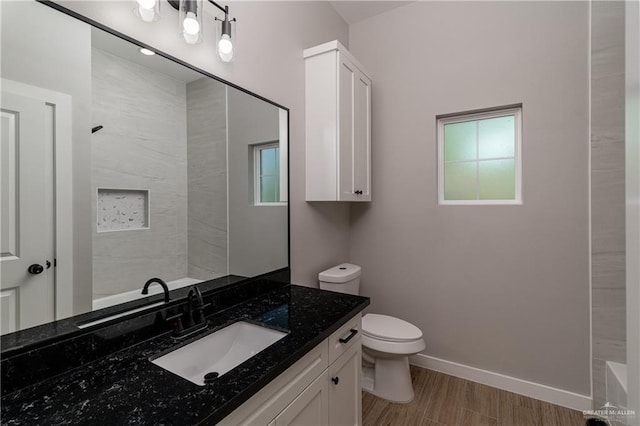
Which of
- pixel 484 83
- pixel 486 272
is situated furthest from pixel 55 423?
pixel 484 83

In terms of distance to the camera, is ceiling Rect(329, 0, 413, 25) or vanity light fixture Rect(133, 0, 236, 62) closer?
vanity light fixture Rect(133, 0, 236, 62)

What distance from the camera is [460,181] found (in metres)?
2.30

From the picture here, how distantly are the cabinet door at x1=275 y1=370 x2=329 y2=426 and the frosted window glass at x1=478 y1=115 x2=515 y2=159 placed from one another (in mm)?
1969

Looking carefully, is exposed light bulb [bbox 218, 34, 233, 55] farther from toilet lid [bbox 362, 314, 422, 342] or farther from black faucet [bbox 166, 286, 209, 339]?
toilet lid [bbox 362, 314, 422, 342]

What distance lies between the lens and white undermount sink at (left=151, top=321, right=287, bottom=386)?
1.04 metres

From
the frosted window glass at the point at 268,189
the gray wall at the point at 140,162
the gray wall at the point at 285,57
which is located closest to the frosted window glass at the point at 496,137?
the gray wall at the point at 285,57

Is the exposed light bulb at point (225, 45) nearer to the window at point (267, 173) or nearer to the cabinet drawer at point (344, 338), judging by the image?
the window at point (267, 173)

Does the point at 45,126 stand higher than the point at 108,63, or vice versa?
the point at 108,63

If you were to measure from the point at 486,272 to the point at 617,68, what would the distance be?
140 cm

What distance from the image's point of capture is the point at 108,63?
102 cm

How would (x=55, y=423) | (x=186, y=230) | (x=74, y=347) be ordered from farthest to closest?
(x=186, y=230) < (x=74, y=347) < (x=55, y=423)

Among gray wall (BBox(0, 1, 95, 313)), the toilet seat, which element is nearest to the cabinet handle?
the toilet seat

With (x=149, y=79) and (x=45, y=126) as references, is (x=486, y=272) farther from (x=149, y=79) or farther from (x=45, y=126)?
(x=45, y=126)

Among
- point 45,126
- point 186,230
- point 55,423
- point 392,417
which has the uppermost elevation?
point 45,126
